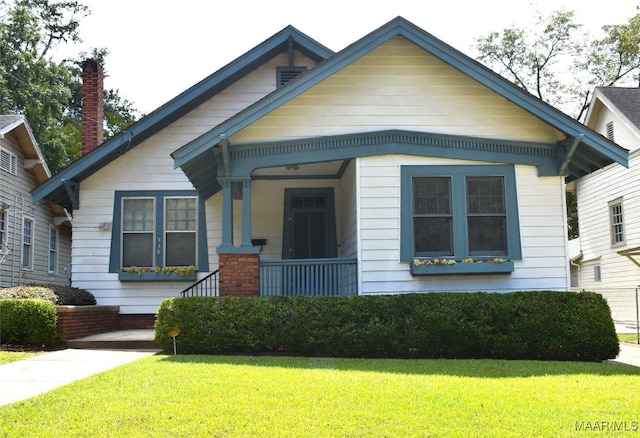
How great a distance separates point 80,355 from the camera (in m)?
11.6

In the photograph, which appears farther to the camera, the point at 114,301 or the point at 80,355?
the point at 114,301

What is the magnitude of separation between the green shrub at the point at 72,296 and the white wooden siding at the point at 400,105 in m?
5.27

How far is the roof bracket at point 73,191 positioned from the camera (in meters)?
15.5

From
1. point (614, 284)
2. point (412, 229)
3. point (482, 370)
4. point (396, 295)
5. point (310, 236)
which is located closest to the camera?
point (482, 370)

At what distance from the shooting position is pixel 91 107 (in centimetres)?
1708

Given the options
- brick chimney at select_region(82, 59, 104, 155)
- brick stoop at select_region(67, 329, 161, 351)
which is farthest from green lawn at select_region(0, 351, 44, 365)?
brick chimney at select_region(82, 59, 104, 155)

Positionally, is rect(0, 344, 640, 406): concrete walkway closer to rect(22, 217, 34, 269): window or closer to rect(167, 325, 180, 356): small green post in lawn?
rect(167, 325, 180, 356): small green post in lawn

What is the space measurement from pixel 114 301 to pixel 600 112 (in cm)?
1823

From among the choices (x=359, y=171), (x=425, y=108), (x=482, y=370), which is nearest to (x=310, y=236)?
(x=359, y=171)

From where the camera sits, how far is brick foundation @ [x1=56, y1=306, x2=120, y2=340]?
42.4 feet

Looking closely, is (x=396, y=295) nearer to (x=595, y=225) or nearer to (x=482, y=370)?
(x=482, y=370)

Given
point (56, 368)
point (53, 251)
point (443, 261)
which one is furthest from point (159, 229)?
point (53, 251)

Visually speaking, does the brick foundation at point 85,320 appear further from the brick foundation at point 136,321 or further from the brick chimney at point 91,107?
the brick chimney at point 91,107

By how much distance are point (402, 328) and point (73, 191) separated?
8.78m
